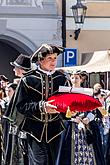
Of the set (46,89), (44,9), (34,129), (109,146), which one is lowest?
(109,146)

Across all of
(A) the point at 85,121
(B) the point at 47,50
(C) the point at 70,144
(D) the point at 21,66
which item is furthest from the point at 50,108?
(D) the point at 21,66

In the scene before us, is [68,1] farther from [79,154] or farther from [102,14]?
[79,154]

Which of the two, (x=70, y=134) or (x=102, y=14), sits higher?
(x=102, y=14)

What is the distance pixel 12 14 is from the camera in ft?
51.5

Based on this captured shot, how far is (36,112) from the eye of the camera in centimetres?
508

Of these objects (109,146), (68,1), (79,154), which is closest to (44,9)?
(68,1)

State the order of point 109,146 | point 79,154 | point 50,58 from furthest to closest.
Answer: point 109,146, point 79,154, point 50,58

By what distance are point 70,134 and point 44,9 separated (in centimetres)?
1004

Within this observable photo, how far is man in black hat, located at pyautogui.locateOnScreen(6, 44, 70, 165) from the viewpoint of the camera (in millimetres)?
5109

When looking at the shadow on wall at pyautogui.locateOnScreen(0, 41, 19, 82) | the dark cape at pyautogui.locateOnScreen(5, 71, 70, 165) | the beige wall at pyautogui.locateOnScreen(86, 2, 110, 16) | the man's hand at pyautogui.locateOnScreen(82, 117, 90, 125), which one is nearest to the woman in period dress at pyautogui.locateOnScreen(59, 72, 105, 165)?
the man's hand at pyautogui.locateOnScreen(82, 117, 90, 125)

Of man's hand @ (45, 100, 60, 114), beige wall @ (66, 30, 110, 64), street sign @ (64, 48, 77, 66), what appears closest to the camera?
man's hand @ (45, 100, 60, 114)

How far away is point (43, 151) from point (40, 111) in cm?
33

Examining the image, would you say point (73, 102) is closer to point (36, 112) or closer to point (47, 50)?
point (36, 112)

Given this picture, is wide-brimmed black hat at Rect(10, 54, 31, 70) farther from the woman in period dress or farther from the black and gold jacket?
the black and gold jacket
